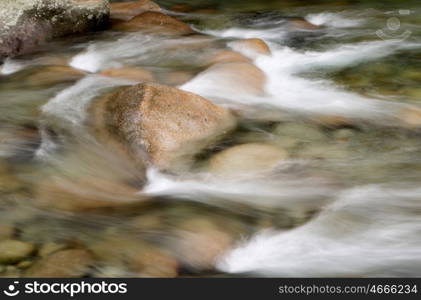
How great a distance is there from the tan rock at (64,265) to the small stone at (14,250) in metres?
0.13

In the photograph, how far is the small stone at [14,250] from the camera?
3459 mm

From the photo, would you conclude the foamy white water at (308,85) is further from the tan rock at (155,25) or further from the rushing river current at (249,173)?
the tan rock at (155,25)

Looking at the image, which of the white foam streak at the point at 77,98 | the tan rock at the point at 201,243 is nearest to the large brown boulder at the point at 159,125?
the white foam streak at the point at 77,98

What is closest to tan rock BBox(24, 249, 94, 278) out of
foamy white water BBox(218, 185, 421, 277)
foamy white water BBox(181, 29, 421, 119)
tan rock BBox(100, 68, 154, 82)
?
foamy white water BBox(218, 185, 421, 277)

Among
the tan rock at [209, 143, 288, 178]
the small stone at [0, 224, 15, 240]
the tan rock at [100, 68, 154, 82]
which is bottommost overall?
the small stone at [0, 224, 15, 240]

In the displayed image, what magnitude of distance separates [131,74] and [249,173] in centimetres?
230

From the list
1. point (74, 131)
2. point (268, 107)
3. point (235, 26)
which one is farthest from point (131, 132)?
point (235, 26)

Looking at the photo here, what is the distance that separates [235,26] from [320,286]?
533cm

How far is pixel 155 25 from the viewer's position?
7.60 m

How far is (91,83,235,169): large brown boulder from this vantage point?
175 inches

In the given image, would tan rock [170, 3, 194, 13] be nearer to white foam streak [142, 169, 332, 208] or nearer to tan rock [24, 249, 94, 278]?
white foam streak [142, 169, 332, 208]

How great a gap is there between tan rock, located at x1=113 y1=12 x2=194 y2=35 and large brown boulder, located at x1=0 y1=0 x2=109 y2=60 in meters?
0.33

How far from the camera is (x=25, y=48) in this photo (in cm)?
688

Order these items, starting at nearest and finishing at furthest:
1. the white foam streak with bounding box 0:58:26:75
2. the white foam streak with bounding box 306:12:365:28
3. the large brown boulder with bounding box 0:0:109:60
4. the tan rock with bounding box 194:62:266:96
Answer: the tan rock with bounding box 194:62:266:96, the white foam streak with bounding box 0:58:26:75, the large brown boulder with bounding box 0:0:109:60, the white foam streak with bounding box 306:12:365:28
